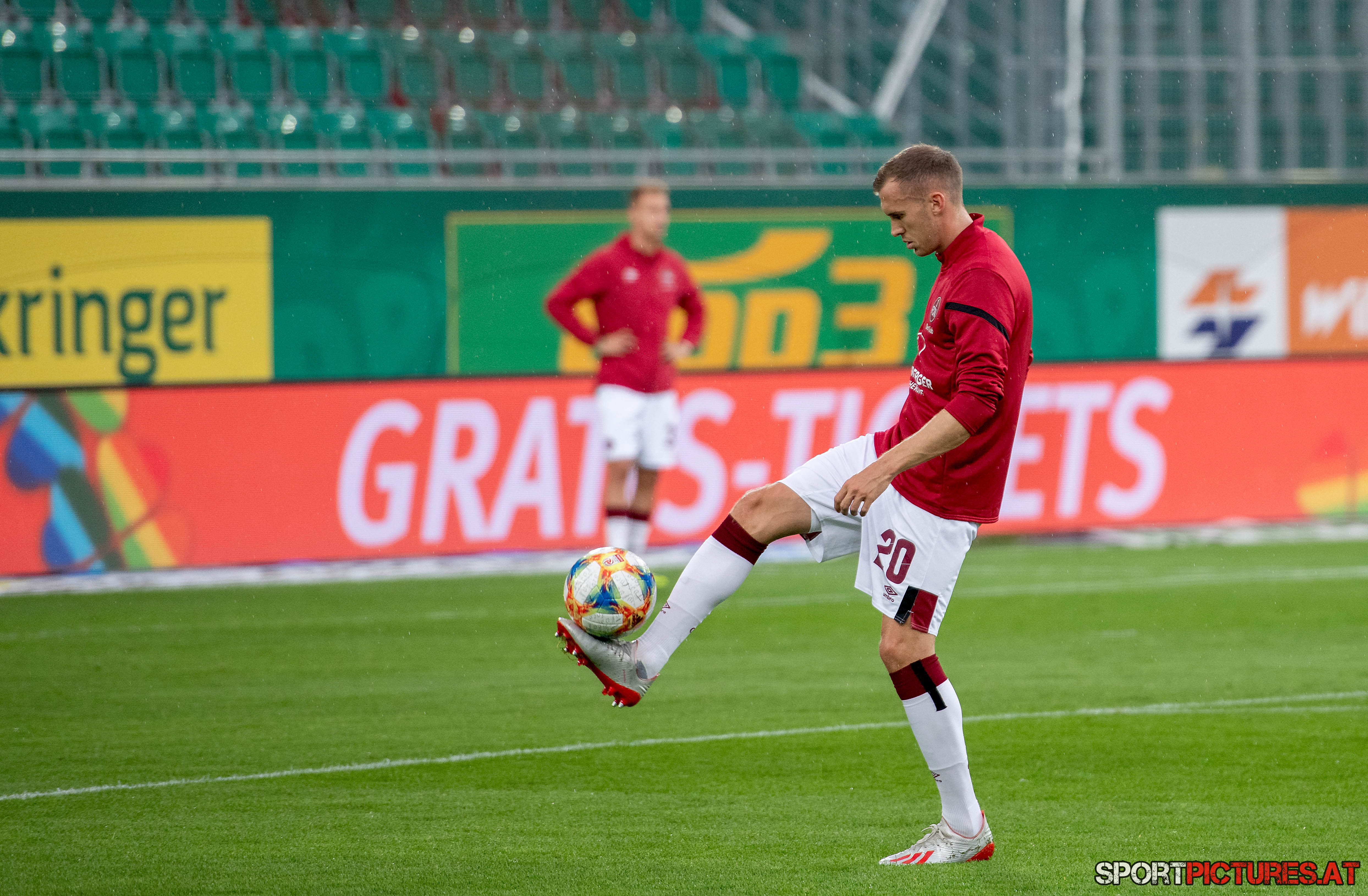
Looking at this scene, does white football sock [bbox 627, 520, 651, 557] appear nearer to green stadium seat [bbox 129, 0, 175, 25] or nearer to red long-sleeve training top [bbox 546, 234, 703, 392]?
red long-sleeve training top [bbox 546, 234, 703, 392]

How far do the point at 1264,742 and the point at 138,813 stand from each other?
3942mm

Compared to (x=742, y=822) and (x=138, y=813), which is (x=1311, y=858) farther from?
(x=138, y=813)

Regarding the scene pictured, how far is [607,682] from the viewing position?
505cm

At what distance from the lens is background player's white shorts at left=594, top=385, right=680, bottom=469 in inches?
435

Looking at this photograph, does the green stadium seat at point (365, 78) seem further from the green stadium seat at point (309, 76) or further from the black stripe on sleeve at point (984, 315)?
the black stripe on sleeve at point (984, 315)

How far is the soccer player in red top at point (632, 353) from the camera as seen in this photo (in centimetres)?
1105

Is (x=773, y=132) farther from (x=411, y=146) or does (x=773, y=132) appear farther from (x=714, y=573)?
(x=714, y=573)

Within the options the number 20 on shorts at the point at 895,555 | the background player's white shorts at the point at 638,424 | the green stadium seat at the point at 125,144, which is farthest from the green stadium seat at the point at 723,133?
the number 20 on shorts at the point at 895,555

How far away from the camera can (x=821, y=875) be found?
4.80 m

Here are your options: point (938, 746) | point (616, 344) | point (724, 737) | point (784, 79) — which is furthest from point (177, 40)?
point (938, 746)

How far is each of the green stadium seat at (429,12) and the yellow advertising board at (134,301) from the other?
517 cm

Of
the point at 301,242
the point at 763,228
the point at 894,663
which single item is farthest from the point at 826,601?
the point at 894,663

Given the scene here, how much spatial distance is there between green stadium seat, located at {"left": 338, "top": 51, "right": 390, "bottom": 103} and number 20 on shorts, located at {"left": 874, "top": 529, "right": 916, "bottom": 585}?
11.8m

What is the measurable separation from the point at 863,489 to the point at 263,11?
13.1 m
